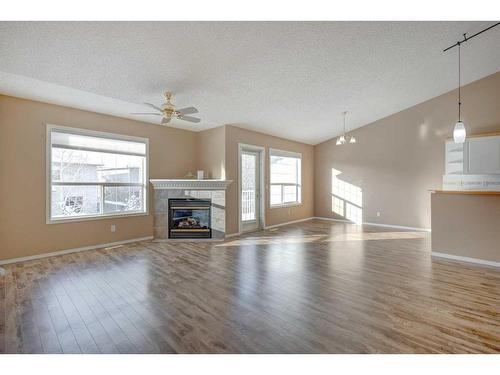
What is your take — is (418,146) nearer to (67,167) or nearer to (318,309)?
(318,309)

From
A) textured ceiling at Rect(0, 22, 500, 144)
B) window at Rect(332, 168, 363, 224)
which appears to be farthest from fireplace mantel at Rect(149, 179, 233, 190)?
window at Rect(332, 168, 363, 224)

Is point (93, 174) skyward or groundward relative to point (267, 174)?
groundward

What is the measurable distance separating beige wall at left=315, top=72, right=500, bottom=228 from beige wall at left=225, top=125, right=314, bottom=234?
77 centimetres

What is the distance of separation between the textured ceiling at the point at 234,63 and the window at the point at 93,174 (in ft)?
1.96

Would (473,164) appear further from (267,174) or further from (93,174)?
(93,174)

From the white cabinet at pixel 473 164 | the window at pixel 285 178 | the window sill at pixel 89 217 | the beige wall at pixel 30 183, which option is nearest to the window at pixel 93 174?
the window sill at pixel 89 217

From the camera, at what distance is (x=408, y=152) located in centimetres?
670

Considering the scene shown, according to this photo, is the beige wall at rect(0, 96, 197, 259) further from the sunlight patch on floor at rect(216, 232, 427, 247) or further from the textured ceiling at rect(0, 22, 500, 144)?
the sunlight patch on floor at rect(216, 232, 427, 247)

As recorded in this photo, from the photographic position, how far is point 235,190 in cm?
601

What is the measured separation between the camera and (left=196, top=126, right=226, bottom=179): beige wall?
5.82 metres

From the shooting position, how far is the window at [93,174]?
4355 mm

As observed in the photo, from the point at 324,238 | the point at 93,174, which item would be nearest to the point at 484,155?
the point at 324,238

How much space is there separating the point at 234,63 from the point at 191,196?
3041mm

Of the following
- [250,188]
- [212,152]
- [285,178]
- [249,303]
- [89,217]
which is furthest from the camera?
[285,178]
